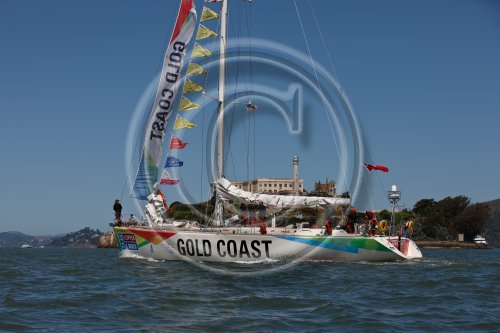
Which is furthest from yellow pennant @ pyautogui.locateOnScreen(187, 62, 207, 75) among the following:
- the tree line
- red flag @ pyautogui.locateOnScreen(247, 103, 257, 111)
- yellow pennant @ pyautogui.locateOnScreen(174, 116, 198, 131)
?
the tree line

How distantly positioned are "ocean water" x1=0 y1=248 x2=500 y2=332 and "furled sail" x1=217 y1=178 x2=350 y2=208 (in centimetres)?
686

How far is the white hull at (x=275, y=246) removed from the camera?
85.9 ft

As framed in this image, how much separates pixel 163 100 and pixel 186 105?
5.46 feet

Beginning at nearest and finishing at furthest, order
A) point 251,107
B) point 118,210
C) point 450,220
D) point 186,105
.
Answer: point 186,105, point 251,107, point 118,210, point 450,220

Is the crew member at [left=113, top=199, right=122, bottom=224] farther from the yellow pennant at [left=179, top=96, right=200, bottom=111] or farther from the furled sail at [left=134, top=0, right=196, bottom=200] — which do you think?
the yellow pennant at [left=179, top=96, right=200, bottom=111]

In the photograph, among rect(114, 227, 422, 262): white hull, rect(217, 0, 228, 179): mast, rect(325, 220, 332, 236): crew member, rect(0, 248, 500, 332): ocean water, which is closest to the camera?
rect(0, 248, 500, 332): ocean water

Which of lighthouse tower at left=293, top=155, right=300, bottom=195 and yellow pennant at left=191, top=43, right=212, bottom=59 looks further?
lighthouse tower at left=293, top=155, right=300, bottom=195

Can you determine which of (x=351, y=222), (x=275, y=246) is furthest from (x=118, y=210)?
(x=351, y=222)

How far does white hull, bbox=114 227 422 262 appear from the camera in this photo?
26188 millimetres

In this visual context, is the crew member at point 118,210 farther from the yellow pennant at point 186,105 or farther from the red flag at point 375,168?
the red flag at point 375,168

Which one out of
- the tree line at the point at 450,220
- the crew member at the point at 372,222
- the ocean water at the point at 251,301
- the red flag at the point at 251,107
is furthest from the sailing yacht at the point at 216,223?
the tree line at the point at 450,220

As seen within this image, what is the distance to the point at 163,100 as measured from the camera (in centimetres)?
2931

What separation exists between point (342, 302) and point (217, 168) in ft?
51.8

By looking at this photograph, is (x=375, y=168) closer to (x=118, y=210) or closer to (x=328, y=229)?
(x=328, y=229)
